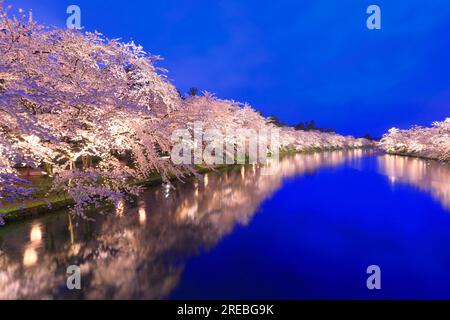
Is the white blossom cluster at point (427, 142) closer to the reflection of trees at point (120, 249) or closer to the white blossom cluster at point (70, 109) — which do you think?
the white blossom cluster at point (70, 109)

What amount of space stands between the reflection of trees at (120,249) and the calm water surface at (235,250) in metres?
0.04

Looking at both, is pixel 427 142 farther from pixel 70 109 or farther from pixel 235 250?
pixel 70 109

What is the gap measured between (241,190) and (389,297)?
15.3 metres

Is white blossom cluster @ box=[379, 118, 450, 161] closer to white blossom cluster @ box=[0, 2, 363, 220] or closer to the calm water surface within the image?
the calm water surface

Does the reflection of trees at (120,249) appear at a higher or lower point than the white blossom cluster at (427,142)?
lower

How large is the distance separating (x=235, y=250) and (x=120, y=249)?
3344mm

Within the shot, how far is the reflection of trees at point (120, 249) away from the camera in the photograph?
24.2ft

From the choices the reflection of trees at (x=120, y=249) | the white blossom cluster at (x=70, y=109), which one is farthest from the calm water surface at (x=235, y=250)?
the white blossom cluster at (x=70, y=109)

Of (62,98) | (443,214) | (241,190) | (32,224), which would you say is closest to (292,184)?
(241,190)

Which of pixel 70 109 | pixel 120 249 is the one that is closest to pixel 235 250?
pixel 120 249

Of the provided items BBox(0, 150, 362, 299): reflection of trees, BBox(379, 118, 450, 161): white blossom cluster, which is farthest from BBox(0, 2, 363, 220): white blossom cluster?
BBox(379, 118, 450, 161): white blossom cluster

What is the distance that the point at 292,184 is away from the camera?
83.2 ft

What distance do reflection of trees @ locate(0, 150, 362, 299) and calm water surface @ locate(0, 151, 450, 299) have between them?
0.04m

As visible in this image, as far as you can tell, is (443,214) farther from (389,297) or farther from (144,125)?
(144,125)
